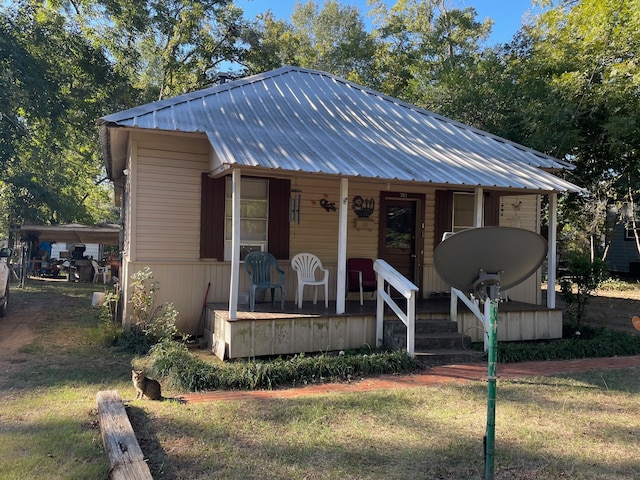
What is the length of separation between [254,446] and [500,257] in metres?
2.34

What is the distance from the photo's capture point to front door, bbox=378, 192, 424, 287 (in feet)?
30.3

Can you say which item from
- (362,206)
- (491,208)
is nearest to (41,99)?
(362,206)

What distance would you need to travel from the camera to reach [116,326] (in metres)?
7.63

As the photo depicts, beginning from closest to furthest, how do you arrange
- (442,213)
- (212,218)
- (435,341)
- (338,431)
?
(338,431) < (435,341) < (212,218) < (442,213)

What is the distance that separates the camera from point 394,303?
6.70 m

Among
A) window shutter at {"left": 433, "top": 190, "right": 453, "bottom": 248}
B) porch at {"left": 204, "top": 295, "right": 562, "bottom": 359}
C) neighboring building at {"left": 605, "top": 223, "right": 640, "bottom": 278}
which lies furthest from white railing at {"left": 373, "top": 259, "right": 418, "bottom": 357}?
neighboring building at {"left": 605, "top": 223, "right": 640, "bottom": 278}

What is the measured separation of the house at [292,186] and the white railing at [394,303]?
0.89ft

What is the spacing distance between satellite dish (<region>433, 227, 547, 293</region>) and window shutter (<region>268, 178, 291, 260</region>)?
539 cm

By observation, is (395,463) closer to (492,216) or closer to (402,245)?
(402,245)

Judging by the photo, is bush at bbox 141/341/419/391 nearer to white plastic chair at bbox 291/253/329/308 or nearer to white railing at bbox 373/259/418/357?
white railing at bbox 373/259/418/357

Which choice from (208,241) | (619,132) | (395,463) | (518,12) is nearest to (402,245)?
(208,241)

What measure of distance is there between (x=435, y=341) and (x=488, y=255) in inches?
164

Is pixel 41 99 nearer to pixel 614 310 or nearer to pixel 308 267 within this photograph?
pixel 308 267

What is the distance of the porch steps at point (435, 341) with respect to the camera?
6535 mm
